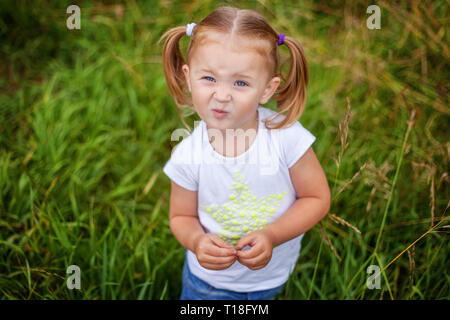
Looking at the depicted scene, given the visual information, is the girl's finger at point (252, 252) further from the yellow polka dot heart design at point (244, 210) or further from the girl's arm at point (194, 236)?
the yellow polka dot heart design at point (244, 210)

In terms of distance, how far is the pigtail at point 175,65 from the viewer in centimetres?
111

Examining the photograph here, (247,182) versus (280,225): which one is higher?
(247,182)

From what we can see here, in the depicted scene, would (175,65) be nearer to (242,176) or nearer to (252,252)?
(242,176)

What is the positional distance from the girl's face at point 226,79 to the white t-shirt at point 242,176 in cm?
14

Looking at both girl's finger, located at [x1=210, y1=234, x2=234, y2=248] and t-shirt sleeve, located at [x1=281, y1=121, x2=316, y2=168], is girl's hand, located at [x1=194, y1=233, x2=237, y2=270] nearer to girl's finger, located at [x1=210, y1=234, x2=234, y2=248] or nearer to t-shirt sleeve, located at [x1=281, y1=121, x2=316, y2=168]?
girl's finger, located at [x1=210, y1=234, x2=234, y2=248]

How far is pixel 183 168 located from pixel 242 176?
0.56 feet

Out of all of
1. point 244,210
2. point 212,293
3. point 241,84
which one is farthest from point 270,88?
point 212,293

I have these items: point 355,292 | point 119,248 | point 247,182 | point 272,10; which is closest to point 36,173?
point 119,248

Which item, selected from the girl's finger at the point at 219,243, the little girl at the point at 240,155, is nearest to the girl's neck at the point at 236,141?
the little girl at the point at 240,155

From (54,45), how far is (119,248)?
5.67 ft

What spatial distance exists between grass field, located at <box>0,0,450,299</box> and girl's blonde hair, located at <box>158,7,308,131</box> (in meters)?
0.17

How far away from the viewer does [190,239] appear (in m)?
1.15

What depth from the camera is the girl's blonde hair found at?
0.97 metres
